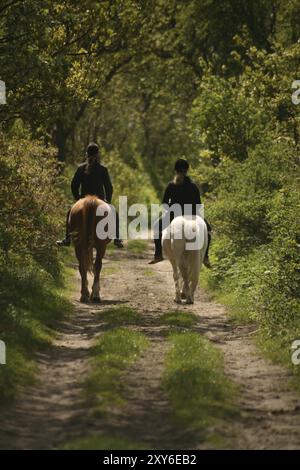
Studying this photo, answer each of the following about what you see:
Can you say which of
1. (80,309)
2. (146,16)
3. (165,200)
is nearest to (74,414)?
(80,309)

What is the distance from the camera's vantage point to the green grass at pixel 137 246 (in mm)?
30900

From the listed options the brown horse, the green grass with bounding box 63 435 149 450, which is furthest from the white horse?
the green grass with bounding box 63 435 149 450

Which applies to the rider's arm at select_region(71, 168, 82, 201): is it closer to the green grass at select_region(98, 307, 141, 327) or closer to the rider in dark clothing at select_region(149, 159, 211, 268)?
the rider in dark clothing at select_region(149, 159, 211, 268)

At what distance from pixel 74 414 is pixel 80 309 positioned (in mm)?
8062

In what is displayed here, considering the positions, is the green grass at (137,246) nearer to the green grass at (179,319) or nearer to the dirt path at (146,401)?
the green grass at (179,319)

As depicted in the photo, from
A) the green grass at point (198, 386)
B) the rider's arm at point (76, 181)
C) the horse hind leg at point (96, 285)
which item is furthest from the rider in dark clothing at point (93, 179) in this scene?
the green grass at point (198, 386)

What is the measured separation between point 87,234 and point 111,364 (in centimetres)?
678

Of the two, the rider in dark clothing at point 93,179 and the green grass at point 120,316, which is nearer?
the green grass at point 120,316

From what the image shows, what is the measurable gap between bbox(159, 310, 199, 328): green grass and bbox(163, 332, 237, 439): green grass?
2.09 meters

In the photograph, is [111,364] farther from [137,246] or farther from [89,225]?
[137,246]

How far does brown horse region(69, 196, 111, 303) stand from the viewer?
60.1 ft

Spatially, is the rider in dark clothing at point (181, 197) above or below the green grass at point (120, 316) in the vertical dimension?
above

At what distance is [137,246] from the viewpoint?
31.9 metres

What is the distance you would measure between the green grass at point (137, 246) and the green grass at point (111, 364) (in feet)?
53.9
